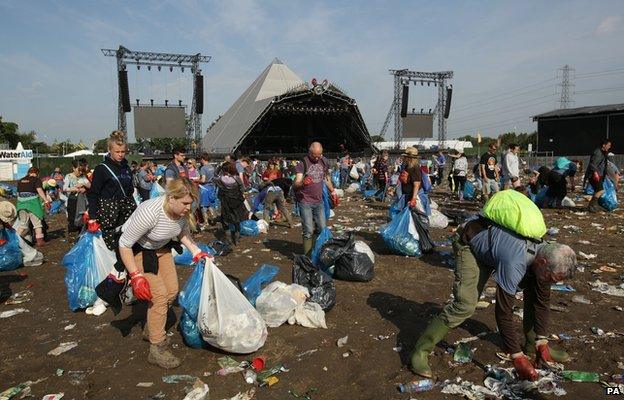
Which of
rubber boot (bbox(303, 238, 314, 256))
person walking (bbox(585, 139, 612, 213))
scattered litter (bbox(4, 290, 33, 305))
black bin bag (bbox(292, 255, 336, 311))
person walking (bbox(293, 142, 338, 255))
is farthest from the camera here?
person walking (bbox(585, 139, 612, 213))

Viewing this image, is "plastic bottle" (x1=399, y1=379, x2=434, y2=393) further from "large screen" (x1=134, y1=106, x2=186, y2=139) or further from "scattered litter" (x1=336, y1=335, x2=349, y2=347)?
"large screen" (x1=134, y1=106, x2=186, y2=139)

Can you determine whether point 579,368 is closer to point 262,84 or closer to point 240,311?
point 240,311

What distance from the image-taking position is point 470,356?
3285mm

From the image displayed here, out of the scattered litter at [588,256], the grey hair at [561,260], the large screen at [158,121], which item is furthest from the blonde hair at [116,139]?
the large screen at [158,121]

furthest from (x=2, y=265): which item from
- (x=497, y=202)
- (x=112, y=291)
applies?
(x=497, y=202)

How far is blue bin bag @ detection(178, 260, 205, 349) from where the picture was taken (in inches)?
133

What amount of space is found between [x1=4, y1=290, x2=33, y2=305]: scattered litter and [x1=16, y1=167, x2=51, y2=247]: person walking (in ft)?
9.23

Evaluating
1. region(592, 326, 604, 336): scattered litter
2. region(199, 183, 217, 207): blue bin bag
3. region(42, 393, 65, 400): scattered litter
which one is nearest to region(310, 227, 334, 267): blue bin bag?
region(592, 326, 604, 336): scattered litter

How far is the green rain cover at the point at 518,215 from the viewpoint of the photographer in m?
2.73

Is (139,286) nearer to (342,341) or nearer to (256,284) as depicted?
(256,284)

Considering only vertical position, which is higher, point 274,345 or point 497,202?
point 497,202

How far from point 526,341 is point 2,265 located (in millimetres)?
6824

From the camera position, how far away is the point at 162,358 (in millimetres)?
3244

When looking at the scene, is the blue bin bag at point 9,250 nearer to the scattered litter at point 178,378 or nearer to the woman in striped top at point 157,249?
the woman in striped top at point 157,249
